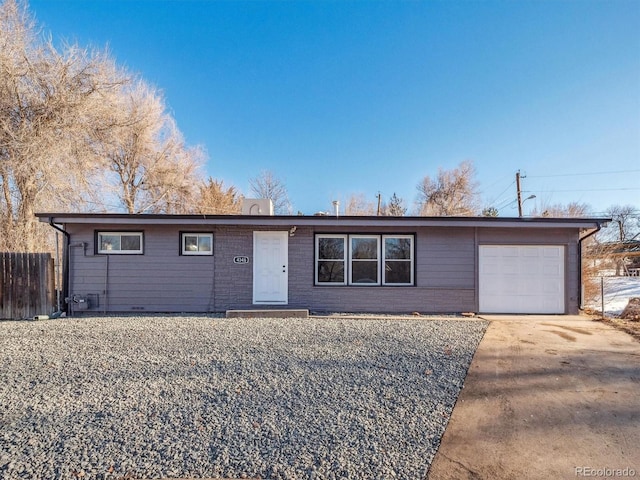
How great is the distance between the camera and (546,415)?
2920 mm

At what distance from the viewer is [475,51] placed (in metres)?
10.4

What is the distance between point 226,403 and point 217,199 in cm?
1721

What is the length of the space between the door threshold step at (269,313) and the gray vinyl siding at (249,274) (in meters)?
0.66

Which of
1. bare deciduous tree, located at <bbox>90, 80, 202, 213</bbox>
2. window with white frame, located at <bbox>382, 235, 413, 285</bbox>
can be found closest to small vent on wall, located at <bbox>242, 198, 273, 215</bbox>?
window with white frame, located at <bbox>382, 235, 413, 285</bbox>

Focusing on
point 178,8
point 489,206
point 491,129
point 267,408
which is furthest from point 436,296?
point 489,206

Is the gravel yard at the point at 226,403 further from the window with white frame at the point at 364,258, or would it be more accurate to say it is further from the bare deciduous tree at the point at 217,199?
the bare deciduous tree at the point at 217,199

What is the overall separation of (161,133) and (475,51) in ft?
50.1

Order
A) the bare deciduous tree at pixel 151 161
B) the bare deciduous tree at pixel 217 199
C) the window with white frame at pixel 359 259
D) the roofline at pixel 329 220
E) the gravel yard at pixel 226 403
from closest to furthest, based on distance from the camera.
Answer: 1. the gravel yard at pixel 226 403
2. the roofline at pixel 329 220
3. the window with white frame at pixel 359 259
4. the bare deciduous tree at pixel 151 161
5. the bare deciduous tree at pixel 217 199

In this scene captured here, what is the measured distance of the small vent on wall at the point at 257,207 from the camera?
935 centimetres

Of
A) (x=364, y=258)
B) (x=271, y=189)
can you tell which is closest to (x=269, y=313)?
(x=364, y=258)

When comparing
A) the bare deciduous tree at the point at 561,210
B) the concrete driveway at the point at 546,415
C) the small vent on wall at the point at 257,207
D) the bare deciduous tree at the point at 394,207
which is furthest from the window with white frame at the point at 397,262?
the bare deciduous tree at the point at 394,207

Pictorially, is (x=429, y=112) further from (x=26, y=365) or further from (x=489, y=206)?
(x=26, y=365)

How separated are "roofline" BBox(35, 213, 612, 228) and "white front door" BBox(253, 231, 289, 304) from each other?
53 cm

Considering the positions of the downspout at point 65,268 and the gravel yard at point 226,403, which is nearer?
the gravel yard at point 226,403
